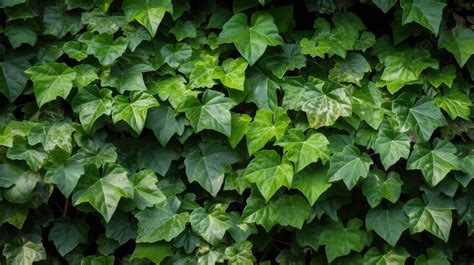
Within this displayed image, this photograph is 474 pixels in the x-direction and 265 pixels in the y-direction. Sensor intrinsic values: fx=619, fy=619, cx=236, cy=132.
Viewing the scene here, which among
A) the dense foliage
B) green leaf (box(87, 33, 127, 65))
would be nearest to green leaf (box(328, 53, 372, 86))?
the dense foliage

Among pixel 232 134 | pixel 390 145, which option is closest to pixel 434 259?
pixel 390 145

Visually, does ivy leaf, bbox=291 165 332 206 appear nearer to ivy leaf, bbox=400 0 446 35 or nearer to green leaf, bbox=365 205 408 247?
green leaf, bbox=365 205 408 247

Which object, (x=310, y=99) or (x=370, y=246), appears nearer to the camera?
(x=310, y=99)

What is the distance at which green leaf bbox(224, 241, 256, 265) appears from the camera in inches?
112

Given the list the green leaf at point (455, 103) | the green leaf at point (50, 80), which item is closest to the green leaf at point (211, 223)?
the green leaf at point (50, 80)

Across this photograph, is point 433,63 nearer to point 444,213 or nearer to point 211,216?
point 444,213

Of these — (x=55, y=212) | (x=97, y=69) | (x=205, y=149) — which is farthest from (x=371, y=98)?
(x=55, y=212)

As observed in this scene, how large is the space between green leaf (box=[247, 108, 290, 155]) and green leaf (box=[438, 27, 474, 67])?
87cm

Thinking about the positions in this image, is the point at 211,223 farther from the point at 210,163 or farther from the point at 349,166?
the point at 349,166

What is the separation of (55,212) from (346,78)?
1.61 m

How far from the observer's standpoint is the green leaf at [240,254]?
9.37 ft

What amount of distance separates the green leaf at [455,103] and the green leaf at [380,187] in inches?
16.0

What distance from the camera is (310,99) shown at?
2.85 metres

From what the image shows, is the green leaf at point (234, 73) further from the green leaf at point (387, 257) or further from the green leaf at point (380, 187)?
the green leaf at point (387, 257)
